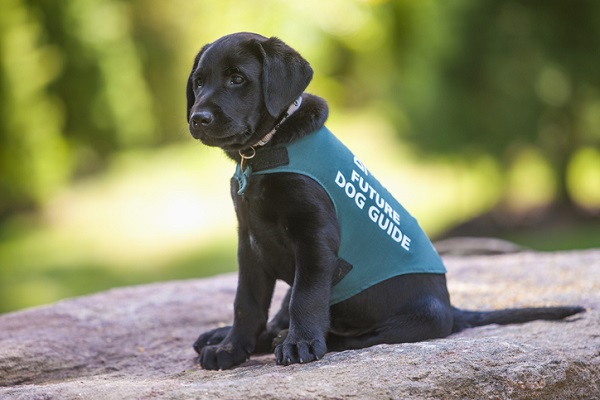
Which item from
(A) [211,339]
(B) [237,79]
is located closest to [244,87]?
(B) [237,79]

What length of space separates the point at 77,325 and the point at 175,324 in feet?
1.87

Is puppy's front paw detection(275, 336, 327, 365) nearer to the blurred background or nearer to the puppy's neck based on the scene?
the puppy's neck

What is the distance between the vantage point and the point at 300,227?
3.56 m

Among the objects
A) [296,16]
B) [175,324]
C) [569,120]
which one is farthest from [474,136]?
[175,324]

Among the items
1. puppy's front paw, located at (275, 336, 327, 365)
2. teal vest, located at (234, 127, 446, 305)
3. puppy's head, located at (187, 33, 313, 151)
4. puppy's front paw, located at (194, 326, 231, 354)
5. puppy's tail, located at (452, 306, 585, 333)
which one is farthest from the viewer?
puppy's tail, located at (452, 306, 585, 333)

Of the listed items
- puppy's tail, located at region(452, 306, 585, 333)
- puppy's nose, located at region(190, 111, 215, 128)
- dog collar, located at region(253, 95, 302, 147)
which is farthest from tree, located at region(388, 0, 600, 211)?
puppy's nose, located at region(190, 111, 215, 128)

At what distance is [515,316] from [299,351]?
1.39 metres

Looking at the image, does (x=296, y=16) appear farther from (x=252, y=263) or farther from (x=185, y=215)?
(x=252, y=263)

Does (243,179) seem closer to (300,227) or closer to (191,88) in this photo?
(300,227)

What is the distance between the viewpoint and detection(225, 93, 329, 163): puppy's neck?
3.68 meters

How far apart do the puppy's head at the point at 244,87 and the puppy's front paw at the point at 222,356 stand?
3.05ft

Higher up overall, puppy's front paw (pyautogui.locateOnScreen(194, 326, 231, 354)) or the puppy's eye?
the puppy's eye

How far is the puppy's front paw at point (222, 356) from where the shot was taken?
3680 mm

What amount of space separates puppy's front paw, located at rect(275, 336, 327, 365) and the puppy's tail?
1.02m
